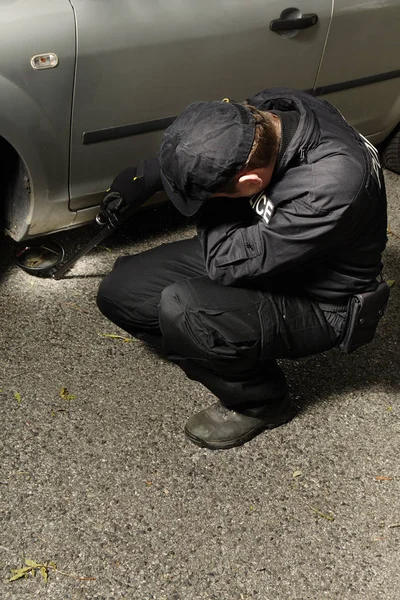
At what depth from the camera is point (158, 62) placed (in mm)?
2748

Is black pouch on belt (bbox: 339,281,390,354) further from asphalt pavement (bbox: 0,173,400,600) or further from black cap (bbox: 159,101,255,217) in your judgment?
black cap (bbox: 159,101,255,217)

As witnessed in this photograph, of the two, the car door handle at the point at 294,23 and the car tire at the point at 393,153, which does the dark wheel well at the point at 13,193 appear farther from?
the car tire at the point at 393,153

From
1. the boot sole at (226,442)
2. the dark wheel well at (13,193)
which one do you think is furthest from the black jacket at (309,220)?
the dark wheel well at (13,193)

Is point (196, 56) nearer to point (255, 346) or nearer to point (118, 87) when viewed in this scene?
point (118, 87)

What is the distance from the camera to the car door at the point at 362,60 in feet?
10.6

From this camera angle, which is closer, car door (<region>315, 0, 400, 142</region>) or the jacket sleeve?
the jacket sleeve

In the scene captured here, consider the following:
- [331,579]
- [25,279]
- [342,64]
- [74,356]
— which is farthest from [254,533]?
[342,64]

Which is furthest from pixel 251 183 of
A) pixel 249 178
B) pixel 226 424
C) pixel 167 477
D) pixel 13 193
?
pixel 13 193

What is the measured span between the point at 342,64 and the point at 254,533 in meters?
2.17

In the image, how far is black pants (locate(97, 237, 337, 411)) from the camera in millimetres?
2312

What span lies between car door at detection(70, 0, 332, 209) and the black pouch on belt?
1.13 metres

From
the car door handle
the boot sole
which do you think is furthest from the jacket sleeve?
the car door handle

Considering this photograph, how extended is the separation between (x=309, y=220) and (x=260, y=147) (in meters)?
0.25

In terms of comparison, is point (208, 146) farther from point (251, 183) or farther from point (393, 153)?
point (393, 153)
